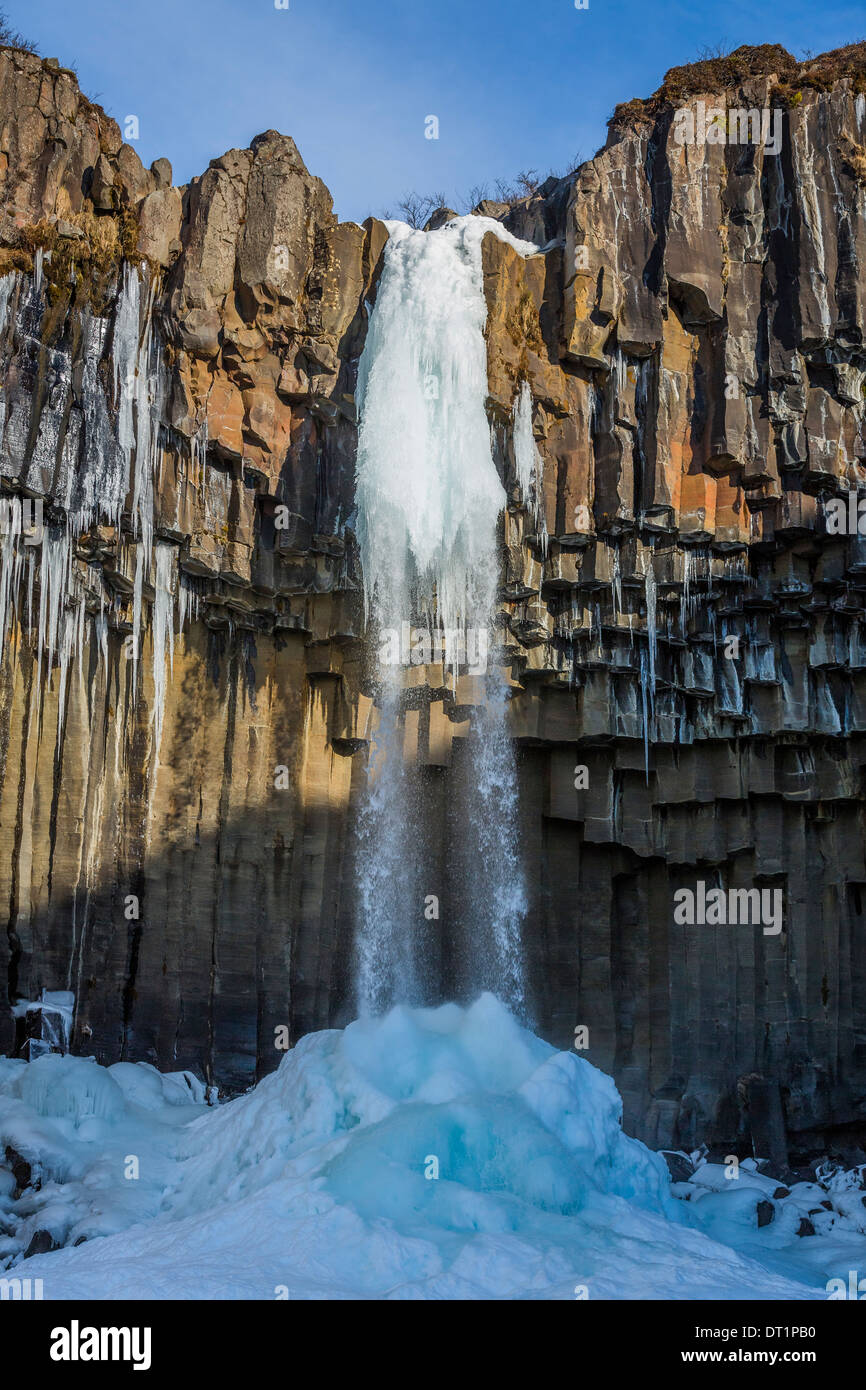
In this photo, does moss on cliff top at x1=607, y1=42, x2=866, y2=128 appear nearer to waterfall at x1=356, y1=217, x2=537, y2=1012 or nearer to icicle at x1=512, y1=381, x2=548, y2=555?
waterfall at x1=356, y1=217, x2=537, y2=1012

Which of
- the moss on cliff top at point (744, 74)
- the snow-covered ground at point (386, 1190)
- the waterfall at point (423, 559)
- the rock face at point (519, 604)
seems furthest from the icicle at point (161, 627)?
the moss on cliff top at point (744, 74)

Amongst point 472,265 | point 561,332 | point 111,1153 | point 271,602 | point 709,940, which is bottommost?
point 111,1153

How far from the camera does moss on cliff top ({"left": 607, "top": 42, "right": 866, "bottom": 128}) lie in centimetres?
1677

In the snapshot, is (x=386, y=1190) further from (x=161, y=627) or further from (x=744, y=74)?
(x=744, y=74)

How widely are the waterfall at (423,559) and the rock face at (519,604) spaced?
0.27 metres

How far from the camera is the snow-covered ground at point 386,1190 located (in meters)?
9.20

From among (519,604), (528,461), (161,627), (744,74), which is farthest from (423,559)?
(744,74)

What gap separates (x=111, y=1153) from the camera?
12.5m

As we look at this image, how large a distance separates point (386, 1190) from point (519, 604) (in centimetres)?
814

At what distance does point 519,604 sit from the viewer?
53.2 ft

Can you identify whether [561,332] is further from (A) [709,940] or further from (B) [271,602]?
(A) [709,940]
